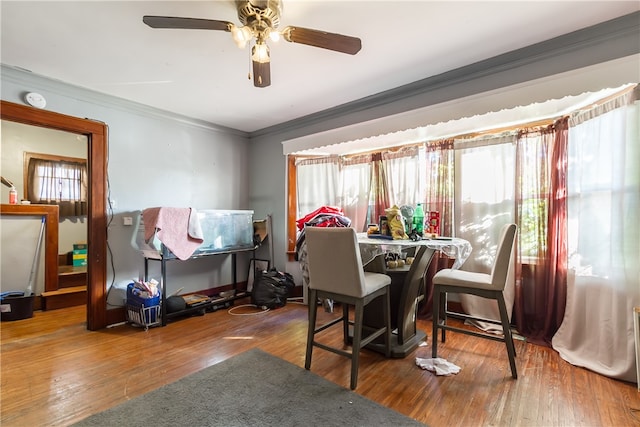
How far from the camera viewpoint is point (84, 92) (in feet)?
9.91

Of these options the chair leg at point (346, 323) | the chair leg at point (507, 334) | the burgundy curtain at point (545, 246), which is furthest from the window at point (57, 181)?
the burgundy curtain at point (545, 246)

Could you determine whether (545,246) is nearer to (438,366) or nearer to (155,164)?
(438,366)

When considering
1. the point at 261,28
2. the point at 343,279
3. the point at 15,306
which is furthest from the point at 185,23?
the point at 15,306

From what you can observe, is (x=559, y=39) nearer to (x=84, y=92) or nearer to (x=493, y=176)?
(x=493, y=176)

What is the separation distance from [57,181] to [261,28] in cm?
477

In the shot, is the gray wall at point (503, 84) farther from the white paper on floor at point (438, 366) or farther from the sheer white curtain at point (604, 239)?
the white paper on floor at point (438, 366)

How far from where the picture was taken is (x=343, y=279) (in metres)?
2.01

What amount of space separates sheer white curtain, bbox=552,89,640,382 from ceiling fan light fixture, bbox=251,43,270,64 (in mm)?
2490

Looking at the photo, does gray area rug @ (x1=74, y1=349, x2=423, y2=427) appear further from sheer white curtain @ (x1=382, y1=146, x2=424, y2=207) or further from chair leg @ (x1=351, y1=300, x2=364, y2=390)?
sheer white curtain @ (x1=382, y1=146, x2=424, y2=207)

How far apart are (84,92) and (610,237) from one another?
4902mm

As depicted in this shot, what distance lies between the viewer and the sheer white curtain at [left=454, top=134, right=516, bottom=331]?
2.92 metres

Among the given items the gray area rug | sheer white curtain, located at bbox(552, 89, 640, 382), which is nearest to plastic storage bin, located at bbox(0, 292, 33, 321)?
the gray area rug

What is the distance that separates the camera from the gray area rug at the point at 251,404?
64.6 inches

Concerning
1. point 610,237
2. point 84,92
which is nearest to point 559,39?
point 610,237
